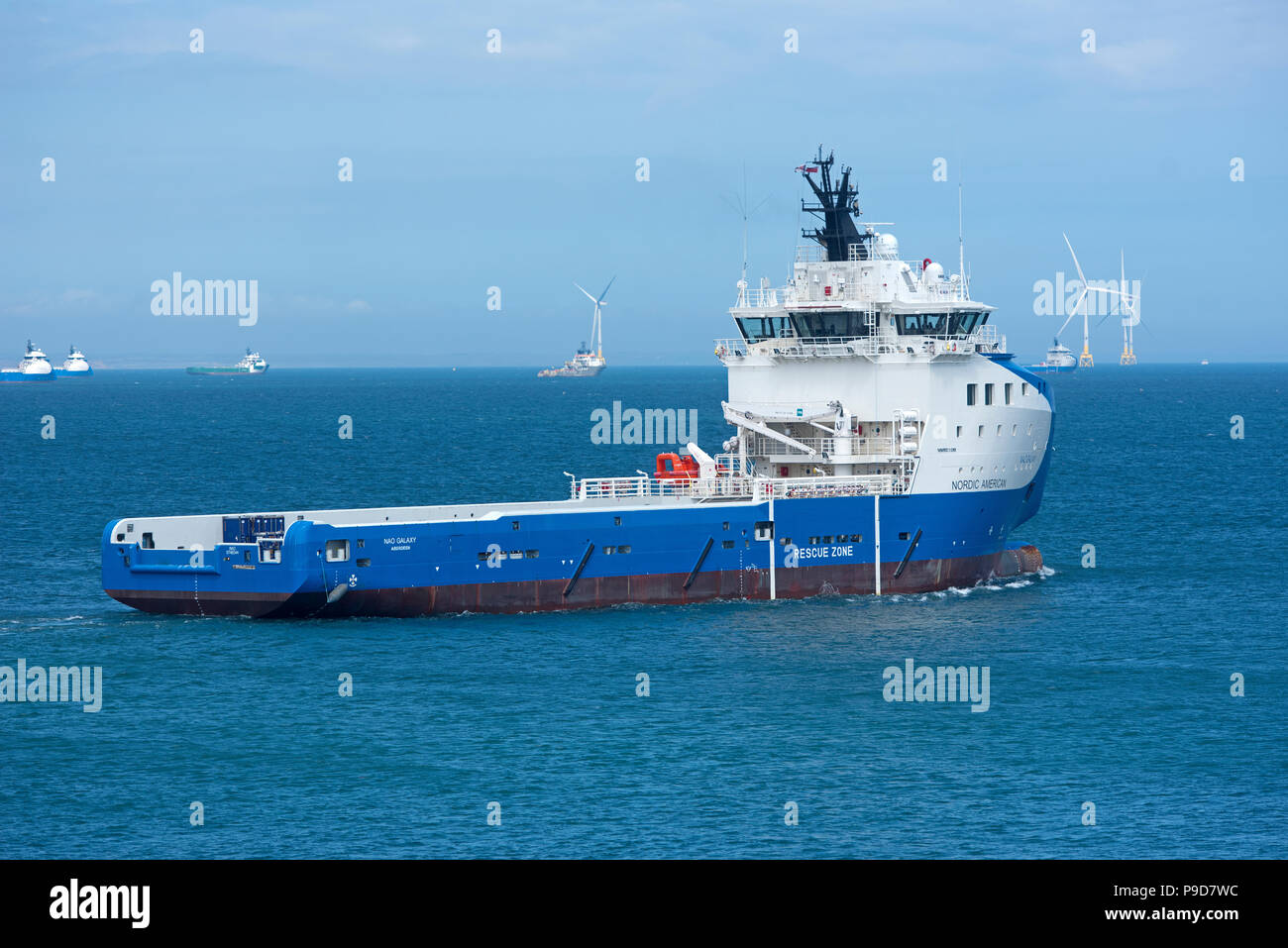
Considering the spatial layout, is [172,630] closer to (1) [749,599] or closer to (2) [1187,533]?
(1) [749,599]

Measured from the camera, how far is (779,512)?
158 feet

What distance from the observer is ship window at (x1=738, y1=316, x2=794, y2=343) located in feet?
171

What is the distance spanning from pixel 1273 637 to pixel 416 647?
25.7 meters

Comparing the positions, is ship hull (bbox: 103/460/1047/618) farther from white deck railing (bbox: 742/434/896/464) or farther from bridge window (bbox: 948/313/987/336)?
bridge window (bbox: 948/313/987/336)

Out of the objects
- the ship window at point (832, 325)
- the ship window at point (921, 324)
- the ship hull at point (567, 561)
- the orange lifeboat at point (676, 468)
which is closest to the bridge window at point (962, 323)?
the ship window at point (921, 324)

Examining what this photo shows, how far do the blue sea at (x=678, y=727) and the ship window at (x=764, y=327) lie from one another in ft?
33.0

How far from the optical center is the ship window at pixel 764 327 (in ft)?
171

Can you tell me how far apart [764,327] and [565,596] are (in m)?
12.9

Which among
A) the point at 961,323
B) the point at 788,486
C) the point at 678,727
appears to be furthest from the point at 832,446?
the point at 678,727

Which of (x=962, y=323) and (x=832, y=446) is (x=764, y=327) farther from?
(x=962, y=323)

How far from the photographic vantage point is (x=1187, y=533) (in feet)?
216

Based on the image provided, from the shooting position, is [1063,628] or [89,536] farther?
[89,536]

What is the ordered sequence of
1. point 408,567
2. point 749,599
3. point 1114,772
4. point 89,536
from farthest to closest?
point 89,536
point 749,599
point 408,567
point 1114,772
